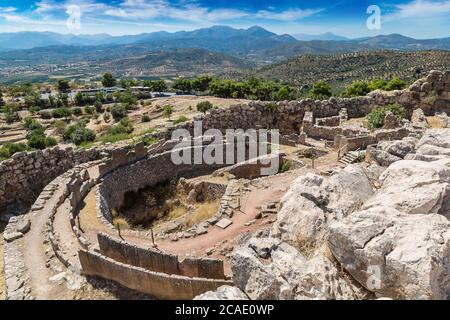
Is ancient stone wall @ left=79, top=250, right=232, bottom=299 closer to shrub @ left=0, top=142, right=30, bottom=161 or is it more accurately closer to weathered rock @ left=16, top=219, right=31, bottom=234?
weathered rock @ left=16, top=219, right=31, bottom=234

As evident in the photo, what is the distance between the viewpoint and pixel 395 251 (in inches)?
219

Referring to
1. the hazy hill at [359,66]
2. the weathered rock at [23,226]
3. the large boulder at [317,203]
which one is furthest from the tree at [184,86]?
the large boulder at [317,203]

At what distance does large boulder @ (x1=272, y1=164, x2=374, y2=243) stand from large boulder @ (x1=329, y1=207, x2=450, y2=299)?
39.6 inches

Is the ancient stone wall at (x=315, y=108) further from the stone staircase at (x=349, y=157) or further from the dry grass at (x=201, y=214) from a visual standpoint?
the dry grass at (x=201, y=214)

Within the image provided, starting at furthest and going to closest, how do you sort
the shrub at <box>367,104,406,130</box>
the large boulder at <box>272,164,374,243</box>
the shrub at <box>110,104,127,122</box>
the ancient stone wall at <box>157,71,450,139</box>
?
the shrub at <box>110,104,127,122</box> → the ancient stone wall at <box>157,71,450,139</box> → the shrub at <box>367,104,406,130</box> → the large boulder at <box>272,164,374,243</box>

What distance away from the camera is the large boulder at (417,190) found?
21.9 ft

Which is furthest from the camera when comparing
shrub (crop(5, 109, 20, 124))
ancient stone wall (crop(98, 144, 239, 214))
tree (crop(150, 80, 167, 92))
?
→ tree (crop(150, 80, 167, 92))

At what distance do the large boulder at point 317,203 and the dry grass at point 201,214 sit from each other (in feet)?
21.1

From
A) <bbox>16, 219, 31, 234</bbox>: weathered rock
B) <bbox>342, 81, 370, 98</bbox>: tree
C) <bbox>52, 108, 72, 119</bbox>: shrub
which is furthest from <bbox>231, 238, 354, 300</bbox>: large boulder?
<bbox>52, 108, 72, 119</bbox>: shrub

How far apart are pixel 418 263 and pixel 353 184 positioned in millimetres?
3391

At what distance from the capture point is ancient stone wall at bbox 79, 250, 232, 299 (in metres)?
8.05

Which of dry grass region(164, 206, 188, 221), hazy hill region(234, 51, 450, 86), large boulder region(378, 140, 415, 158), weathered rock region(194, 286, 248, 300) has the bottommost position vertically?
dry grass region(164, 206, 188, 221)

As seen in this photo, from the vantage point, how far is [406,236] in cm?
570

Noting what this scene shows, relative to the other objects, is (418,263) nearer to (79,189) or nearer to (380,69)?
(79,189)
